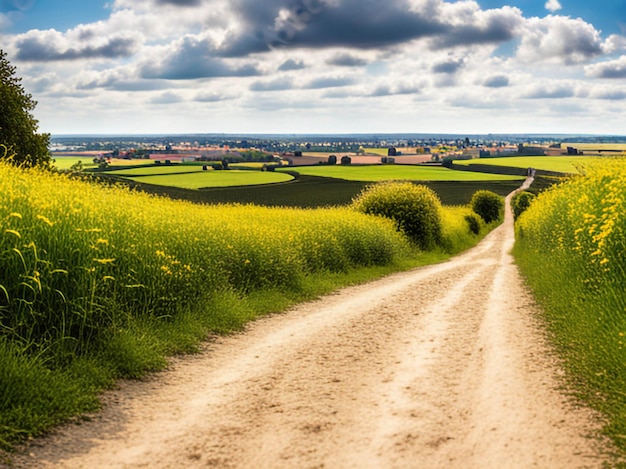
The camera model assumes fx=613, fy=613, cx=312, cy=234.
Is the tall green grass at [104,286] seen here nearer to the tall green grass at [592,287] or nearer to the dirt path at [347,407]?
the dirt path at [347,407]

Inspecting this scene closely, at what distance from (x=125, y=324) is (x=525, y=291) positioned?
1141 cm

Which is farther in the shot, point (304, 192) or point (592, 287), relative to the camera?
point (304, 192)

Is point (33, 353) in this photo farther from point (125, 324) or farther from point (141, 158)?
point (141, 158)

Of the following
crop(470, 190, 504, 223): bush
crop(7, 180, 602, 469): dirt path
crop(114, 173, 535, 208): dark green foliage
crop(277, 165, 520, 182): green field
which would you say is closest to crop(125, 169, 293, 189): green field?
crop(114, 173, 535, 208): dark green foliage

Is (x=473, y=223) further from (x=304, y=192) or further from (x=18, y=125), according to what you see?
(x=18, y=125)

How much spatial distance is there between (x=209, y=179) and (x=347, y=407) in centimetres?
6558

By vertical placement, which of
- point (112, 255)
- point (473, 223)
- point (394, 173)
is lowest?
point (473, 223)

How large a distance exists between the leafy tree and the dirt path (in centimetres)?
1725

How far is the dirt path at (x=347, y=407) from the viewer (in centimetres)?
627

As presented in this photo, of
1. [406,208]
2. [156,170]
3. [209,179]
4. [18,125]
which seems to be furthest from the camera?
[156,170]

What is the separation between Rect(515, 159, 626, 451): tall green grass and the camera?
812cm

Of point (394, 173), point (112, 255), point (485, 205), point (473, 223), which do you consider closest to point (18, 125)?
point (112, 255)

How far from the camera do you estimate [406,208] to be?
3206 centimetres

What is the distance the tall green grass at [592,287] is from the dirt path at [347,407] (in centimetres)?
43
